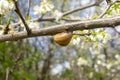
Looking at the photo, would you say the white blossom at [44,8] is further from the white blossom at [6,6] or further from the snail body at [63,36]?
the snail body at [63,36]

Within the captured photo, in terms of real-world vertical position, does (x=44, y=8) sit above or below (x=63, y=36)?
below

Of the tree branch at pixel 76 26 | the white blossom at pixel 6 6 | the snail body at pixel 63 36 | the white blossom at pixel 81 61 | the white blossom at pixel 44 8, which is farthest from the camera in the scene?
the white blossom at pixel 81 61

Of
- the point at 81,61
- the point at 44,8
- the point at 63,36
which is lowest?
the point at 81,61

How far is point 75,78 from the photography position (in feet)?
33.7

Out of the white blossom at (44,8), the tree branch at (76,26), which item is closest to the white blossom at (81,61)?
the white blossom at (44,8)

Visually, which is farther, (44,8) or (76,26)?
(44,8)

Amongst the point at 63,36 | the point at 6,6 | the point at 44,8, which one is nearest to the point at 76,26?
the point at 63,36

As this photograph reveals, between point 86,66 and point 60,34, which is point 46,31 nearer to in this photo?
point 60,34

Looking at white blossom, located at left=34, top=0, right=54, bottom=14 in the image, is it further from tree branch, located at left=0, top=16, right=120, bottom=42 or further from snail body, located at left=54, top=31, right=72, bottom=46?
snail body, located at left=54, top=31, right=72, bottom=46

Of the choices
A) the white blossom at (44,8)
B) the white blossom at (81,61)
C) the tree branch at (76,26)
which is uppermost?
the tree branch at (76,26)

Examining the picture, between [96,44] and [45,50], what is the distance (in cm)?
742

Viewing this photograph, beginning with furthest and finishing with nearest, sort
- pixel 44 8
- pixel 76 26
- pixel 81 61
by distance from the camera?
pixel 81 61 < pixel 44 8 < pixel 76 26

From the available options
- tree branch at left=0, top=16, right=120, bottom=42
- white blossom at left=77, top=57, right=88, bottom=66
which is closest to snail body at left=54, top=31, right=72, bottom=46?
tree branch at left=0, top=16, right=120, bottom=42

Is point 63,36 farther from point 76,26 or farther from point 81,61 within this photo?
point 81,61
